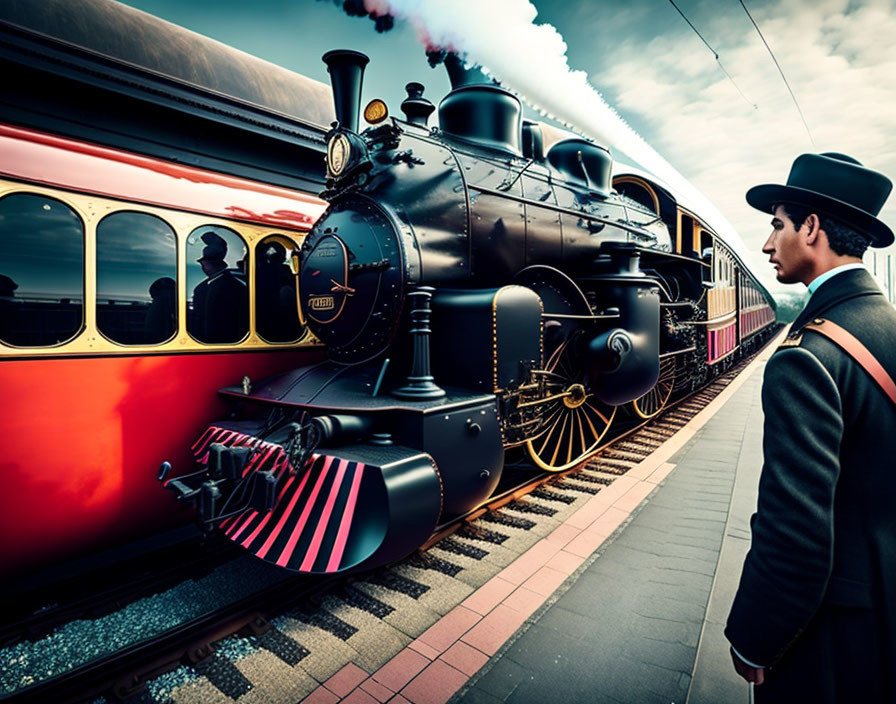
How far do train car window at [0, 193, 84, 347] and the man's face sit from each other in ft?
11.8

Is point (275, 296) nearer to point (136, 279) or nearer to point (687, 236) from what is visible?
point (136, 279)

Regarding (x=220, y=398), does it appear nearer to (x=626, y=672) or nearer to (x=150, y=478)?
(x=150, y=478)

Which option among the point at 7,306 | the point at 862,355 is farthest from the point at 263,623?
the point at 862,355

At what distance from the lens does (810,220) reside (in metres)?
1.34

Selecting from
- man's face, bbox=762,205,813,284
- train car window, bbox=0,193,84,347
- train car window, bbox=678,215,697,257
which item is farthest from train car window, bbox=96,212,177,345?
train car window, bbox=678,215,697,257

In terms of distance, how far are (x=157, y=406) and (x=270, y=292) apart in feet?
4.18

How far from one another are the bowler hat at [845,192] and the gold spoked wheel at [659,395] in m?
5.41

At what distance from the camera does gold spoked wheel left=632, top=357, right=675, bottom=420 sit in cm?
672

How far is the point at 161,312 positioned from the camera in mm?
3559

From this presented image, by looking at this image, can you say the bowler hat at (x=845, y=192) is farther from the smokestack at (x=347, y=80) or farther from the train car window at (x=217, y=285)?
the train car window at (x=217, y=285)

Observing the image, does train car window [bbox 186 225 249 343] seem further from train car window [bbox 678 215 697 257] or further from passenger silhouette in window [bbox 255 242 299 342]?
train car window [bbox 678 215 697 257]

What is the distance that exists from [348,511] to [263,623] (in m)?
0.81

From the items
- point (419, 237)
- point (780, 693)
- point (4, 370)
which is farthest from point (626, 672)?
point (4, 370)

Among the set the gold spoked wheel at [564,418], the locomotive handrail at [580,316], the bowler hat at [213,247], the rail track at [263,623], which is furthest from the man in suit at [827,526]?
the bowler hat at [213,247]
